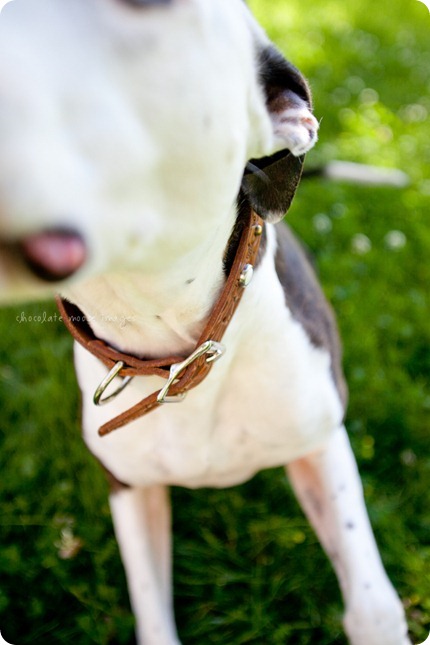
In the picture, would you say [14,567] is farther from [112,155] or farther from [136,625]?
[112,155]

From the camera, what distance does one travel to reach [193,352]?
1.56 meters

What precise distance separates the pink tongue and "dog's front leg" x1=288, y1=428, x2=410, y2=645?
3.78 feet

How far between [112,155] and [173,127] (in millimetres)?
105

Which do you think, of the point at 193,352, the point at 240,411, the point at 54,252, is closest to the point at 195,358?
the point at 193,352

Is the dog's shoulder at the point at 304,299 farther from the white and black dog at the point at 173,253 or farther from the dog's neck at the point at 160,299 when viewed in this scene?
the dog's neck at the point at 160,299

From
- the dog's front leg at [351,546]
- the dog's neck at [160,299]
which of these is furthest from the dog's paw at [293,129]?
the dog's front leg at [351,546]

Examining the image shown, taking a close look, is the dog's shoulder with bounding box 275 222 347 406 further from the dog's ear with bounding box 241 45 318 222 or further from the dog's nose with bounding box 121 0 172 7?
the dog's nose with bounding box 121 0 172 7

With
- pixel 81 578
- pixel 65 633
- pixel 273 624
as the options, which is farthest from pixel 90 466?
pixel 273 624

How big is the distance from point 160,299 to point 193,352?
0.17 metres

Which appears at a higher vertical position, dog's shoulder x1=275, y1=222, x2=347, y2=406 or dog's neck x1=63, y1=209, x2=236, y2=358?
dog's neck x1=63, y1=209, x2=236, y2=358

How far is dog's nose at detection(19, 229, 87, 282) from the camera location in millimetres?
975

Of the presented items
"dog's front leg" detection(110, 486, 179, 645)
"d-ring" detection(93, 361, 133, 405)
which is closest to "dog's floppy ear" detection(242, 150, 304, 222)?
"d-ring" detection(93, 361, 133, 405)

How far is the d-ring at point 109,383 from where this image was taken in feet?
5.22

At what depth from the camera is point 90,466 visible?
2.71 meters
